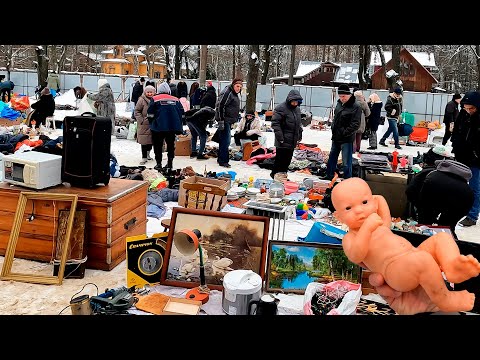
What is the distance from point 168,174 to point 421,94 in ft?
43.2

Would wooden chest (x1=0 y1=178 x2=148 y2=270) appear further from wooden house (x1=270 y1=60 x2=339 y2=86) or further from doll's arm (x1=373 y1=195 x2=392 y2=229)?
wooden house (x1=270 y1=60 x2=339 y2=86)

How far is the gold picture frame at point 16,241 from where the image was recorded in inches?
170

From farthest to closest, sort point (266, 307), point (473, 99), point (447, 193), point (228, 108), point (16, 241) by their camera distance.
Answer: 1. point (228, 108)
2. point (473, 99)
3. point (447, 193)
4. point (16, 241)
5. point (266, 307)

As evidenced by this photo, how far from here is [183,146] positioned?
10102 millimetres

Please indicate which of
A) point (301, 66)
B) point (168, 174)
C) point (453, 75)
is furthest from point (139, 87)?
point (453, 75)

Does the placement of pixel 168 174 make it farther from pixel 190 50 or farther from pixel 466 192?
pixel 190 50

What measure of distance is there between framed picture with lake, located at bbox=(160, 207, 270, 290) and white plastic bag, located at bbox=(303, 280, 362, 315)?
1.93ft

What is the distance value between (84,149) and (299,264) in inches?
95.0

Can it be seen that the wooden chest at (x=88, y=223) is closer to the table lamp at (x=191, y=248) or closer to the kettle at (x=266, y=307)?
the table lamp at (x=191, y=248)

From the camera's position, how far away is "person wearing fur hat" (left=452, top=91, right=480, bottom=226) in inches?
234

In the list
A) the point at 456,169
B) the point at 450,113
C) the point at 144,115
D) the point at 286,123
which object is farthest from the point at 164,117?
the point at 450,113

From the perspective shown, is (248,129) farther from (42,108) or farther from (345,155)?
(42,108)

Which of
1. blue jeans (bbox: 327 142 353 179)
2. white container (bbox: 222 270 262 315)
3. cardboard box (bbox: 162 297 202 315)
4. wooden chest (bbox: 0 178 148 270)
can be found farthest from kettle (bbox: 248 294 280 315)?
blue jeans (bbox: 327 142 353 179)
